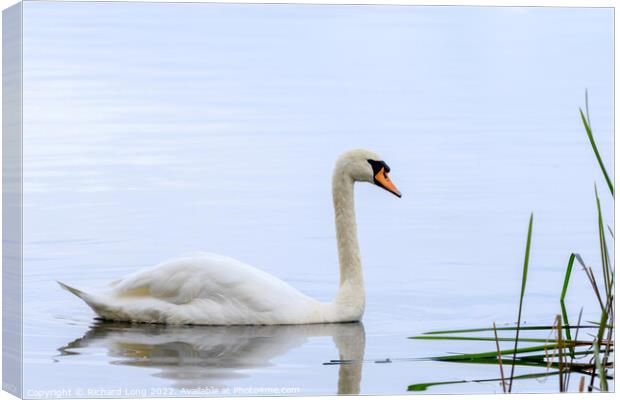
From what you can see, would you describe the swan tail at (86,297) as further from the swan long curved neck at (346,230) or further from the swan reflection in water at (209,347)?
the swan long curved neck at (346,230)

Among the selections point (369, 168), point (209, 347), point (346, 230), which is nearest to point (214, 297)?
point (209, 347)

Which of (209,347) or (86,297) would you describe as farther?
(86,297)

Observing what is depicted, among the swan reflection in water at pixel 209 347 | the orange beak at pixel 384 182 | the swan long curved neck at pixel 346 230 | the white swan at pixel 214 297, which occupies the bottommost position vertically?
the swan reflection in water at pixel 209 347

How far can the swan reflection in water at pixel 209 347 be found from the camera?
34.5 feet

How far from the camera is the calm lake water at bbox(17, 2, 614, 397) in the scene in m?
10.6

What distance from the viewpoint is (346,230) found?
12.5 meters

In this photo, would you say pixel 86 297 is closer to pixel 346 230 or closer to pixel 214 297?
pixel 214 297

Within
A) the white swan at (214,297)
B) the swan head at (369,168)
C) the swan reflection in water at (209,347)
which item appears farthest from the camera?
the swan head at (369,168)

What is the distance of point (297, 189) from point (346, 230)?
56 centimetres

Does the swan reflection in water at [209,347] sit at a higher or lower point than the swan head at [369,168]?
lower

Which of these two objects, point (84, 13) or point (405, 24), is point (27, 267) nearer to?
point (84, 13)

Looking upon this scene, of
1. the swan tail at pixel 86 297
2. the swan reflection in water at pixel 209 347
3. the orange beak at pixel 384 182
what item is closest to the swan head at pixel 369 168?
the orange beak at pixel 384 182

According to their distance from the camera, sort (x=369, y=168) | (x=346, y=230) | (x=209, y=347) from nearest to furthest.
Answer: (x=209, y=347) → (x=369, y=168) → (x=346, y=230)

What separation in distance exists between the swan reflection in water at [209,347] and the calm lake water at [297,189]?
0.03m
